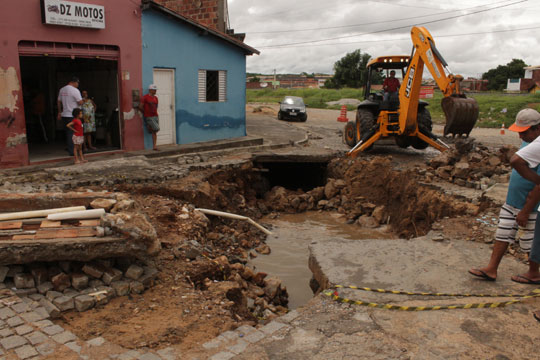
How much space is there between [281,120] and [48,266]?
20.5 m

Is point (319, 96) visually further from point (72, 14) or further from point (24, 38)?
point (24, 38)

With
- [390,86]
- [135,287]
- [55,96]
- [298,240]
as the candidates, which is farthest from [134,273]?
[55,96]

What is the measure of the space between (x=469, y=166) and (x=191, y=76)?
27.1 ft

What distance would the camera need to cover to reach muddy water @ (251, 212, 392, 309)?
7137 millimetres

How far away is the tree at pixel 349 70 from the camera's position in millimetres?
56344

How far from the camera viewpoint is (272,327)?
4.12 m

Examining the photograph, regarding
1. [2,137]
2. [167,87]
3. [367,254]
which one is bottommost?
[367,254]

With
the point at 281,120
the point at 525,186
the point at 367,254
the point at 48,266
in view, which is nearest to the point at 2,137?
the point at 48,266

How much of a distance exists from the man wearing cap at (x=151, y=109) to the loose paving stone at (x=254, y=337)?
8793 millimetres

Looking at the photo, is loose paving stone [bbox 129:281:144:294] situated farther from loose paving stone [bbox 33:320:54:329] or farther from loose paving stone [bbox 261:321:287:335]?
loose paving stone [bbox 261:321:287:335]

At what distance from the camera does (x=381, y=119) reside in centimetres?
1205

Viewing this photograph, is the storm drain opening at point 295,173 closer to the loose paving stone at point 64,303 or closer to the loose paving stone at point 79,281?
the loose paving stone at point 79,281

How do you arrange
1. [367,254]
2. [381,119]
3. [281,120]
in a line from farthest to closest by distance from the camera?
[281,120]
[381,119]
[367,254]

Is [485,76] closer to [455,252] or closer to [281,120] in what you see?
[281,120]
